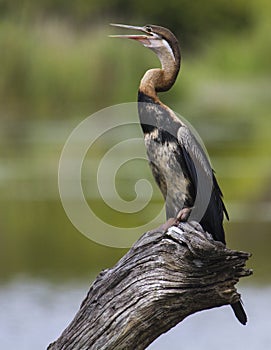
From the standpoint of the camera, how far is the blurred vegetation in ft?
32.7

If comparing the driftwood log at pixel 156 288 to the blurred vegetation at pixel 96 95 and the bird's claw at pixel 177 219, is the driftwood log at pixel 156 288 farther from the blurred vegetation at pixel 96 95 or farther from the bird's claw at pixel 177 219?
the blurred vegetation at pixel 96 95

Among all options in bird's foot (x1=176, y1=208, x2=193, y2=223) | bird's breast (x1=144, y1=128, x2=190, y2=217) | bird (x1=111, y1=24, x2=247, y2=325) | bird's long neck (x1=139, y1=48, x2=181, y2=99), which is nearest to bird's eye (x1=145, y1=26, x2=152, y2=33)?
bird (x1=111, y1=24, x2=247, y2=325)

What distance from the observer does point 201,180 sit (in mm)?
4051

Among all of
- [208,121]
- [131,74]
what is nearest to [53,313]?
[131,74]

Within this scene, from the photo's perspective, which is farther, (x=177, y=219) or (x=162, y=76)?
(x=162, y=76)

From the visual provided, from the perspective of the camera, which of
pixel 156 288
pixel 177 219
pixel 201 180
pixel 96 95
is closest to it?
pixel 156 288

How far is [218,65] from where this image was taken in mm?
19578

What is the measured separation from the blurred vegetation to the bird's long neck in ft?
15.9

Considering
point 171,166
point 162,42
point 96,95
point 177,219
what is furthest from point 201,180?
point 96,95

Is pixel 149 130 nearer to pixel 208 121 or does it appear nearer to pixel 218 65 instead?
pixel 208 121

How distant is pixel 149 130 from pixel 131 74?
10.6 metres

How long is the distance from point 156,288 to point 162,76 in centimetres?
74

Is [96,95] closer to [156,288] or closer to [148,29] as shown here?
[148,29]

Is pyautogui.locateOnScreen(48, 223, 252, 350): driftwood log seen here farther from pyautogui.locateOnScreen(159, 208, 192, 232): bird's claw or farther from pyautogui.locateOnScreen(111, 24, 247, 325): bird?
pyautogui.locateOnScreen(111, 24, 247, 325): bird
